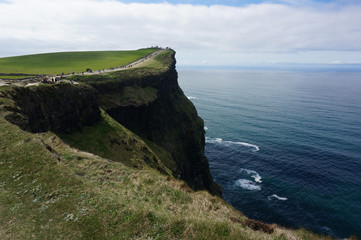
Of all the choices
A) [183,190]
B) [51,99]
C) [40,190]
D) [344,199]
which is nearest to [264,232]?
[183,190]

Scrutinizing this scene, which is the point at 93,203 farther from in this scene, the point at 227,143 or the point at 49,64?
the point at 49,64

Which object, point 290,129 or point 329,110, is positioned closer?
point 290,129

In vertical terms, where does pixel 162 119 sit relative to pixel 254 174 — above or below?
above

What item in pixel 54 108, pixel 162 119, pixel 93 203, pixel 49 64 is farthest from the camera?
pixel 49 64

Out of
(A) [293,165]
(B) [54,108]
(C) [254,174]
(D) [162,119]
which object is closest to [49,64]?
(D) [162,119]

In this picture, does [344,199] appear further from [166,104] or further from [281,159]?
[166,104]

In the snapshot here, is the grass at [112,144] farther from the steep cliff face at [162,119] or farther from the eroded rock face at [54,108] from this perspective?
the steep cliff face at [162,119]

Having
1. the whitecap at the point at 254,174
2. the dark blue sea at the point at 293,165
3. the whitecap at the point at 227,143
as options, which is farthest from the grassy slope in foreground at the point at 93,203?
the whitecap at the point at 227,143
